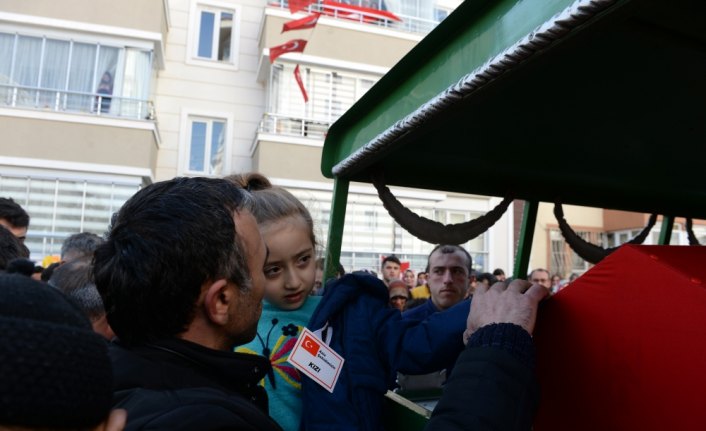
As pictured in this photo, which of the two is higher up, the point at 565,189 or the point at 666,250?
the point at 565,189

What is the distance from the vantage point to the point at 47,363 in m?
0.56

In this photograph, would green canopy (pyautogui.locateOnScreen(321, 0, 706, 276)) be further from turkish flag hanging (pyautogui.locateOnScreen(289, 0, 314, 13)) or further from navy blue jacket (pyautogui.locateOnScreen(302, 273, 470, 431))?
turkish flag hanging (pyautogui.locateOnScreen(289, 0, 314, 13))

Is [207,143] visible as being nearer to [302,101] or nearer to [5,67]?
[302,101]

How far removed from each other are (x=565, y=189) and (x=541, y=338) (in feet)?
4.52

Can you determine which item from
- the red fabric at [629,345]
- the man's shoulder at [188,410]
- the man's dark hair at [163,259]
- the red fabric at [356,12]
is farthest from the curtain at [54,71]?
the red fabric at [629,345]

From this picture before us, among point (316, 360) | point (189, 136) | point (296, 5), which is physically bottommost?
point (316, 360)

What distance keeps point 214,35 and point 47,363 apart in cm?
1264

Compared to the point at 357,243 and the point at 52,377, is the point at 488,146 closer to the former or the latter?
the point at 52,377

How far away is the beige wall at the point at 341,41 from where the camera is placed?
11.0 meters

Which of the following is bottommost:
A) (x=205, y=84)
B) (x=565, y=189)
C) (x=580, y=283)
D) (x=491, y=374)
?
(x=491, y=374)

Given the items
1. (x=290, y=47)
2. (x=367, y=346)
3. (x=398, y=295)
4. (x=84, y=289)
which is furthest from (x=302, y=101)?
(x=367, y=346)

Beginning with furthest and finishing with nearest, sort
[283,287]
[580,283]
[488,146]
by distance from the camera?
[488,146]
[283,287]
[580,283]

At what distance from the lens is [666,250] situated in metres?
1.04

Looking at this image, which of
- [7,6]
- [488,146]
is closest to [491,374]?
[488,146]
